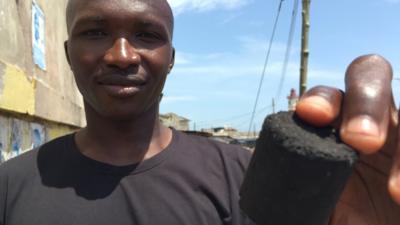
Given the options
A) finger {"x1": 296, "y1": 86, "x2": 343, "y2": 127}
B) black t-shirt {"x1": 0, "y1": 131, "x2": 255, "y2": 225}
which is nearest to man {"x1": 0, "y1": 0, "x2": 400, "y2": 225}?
black t-shirt {"x1": 0, "y1": 131, "x2": 255, "y2": 225}

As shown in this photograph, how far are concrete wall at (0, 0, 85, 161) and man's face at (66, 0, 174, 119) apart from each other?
122 centimetres

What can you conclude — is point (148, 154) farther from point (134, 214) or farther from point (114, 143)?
point (134, 214)

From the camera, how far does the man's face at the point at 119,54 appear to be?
1848mm

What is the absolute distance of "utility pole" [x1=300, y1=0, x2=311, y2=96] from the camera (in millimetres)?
8078

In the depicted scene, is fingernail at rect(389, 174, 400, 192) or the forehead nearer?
fingernail at rect(389, 174, 400, 192)

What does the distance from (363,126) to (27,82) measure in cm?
295

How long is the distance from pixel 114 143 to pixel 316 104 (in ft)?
3.52

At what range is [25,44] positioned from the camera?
12.1 feet

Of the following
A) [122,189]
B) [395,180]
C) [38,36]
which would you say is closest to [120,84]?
[122,189]

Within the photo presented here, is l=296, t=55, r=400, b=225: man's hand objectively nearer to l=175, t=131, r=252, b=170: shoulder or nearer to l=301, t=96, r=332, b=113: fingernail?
l=301, t=96, r=332, b=113: fingernail

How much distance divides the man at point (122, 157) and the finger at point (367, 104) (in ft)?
2.59

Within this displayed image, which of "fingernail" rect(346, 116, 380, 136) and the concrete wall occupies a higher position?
"fingernail" rect(346, 116, 380, 136)

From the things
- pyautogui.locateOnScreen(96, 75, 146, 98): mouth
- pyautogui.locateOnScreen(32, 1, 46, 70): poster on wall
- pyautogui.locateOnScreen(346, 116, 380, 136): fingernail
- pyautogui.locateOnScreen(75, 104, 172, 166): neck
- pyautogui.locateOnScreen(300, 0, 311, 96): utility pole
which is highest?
pyautogui.locateOnScreen(346, 116, 380, 136): fingernail

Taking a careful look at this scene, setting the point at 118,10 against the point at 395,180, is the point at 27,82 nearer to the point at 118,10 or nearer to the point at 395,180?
the point at 118,10
